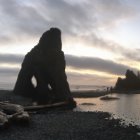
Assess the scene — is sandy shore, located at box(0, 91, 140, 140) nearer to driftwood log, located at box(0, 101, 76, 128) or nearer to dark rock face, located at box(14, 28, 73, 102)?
driftwood log, located at box(0, 101, 76, 128)

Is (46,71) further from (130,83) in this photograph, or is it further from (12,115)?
(130,83)

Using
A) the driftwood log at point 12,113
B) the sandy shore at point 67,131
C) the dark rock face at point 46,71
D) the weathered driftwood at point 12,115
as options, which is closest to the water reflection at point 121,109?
the dark rock face at point 46,71

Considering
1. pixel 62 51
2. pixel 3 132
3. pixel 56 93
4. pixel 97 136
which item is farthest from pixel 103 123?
pixel 62 51

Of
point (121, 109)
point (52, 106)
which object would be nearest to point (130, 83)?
point (121, 109)

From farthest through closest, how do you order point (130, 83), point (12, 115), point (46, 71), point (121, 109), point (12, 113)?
point (130, 83), point (46, 71), point (121, 109), point (12, 113), point (12, 115)

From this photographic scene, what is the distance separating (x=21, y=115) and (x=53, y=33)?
43.2 meters

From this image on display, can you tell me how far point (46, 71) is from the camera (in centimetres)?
7619

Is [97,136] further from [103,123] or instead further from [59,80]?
[59,80]

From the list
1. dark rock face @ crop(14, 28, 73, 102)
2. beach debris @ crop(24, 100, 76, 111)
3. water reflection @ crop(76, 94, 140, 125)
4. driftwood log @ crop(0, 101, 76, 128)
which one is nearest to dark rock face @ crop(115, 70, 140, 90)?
water reflection @ crop(76, 94, 140, 125)

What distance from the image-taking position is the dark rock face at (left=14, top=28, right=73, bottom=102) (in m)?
74.9

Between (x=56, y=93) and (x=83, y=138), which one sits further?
(x=56, y=93)

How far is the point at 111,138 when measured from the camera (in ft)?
104

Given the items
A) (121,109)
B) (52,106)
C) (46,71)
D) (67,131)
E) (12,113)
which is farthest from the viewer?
(46,71)

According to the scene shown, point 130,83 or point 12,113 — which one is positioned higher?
point 130,83
